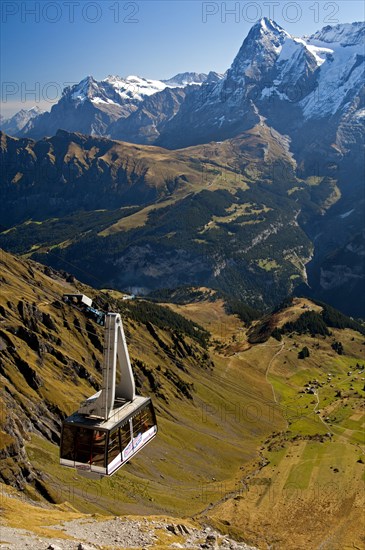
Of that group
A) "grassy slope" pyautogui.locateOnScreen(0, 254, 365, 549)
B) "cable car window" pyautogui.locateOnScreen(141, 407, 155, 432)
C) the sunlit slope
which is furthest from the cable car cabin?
"grassy slope" pyautogui.locateOnScreen(0, 254, 365, 549)

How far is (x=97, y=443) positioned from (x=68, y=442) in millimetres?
3659

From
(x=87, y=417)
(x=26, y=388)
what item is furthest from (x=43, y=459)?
(x=87, y=417)

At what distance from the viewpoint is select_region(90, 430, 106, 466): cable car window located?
59219 mm

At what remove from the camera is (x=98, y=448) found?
5928 centimetres

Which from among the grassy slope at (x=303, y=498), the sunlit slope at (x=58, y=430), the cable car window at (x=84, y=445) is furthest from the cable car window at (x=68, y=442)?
the grassy slope at (x=303, y=498)

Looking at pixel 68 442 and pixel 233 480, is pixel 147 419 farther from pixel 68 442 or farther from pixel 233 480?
pixel 233 480

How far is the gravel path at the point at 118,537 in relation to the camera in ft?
211

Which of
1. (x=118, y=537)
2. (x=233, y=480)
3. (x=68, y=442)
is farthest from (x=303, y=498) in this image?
(x=68, y=442)

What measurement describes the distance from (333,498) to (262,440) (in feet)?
167

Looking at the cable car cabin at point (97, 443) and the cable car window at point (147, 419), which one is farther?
the cable car window at point (147, 419)

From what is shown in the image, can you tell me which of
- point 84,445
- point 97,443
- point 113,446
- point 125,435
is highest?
point 97,443

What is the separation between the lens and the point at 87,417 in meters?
61.1

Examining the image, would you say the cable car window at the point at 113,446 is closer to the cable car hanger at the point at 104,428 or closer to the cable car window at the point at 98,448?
the cable car hanger at the point at 104,428

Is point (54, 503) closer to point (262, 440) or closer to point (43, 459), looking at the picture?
point (43, 459)
